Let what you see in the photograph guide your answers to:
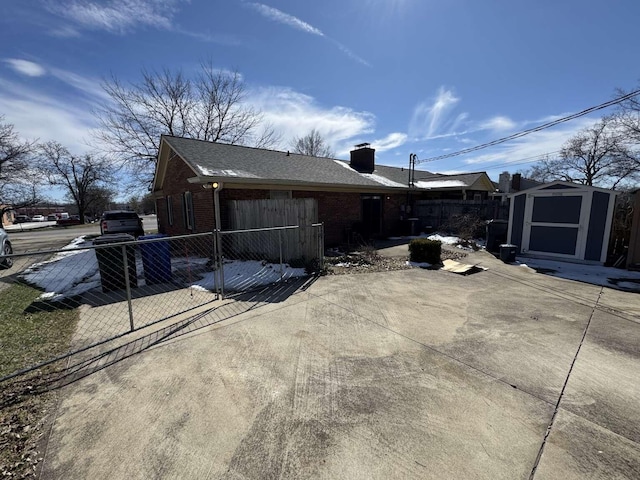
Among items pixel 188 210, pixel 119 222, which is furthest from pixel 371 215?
pixel 119 222

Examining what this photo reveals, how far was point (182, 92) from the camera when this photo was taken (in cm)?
2241

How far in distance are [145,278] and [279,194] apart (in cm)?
559

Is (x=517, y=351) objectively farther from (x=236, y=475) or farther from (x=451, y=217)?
(x=451, y=217)

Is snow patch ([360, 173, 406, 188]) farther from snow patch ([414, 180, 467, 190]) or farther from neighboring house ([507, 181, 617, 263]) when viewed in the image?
neighboring house ([507, 181, 617, 263])

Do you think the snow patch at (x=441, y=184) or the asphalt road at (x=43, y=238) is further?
the snow patch at (x=441, y=184)

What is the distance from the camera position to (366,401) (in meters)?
2.70

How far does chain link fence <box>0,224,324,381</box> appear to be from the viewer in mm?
4504

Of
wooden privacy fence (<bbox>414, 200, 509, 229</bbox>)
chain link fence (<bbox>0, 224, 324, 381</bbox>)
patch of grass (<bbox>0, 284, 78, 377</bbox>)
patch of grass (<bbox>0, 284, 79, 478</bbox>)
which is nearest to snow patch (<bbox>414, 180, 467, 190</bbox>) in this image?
wooden privacy fence (<bbox>414, 200, 509, 229</bbox>)

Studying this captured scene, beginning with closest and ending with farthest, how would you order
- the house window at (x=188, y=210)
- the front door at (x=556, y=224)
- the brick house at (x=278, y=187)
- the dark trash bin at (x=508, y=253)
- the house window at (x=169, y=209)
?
1. the front door at (x=556, y=224)
2. the dark trash bin at (x=508, y=253)
3. the brick house at (x=278, y=187)
4. the house window at (x=188, y=210)
5. the house window at (x=169, y=209)

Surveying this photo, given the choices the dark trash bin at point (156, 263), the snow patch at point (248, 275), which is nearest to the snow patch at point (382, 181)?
the snow patch at point (248, 275)

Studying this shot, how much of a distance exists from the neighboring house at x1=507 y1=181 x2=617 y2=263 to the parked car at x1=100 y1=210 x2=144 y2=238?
58.2 feet

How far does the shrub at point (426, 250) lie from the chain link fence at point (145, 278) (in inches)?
124

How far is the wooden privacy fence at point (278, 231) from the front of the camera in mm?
8180

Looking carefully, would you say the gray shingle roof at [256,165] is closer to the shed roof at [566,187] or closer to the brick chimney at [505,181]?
the shed roof at [566,187]
